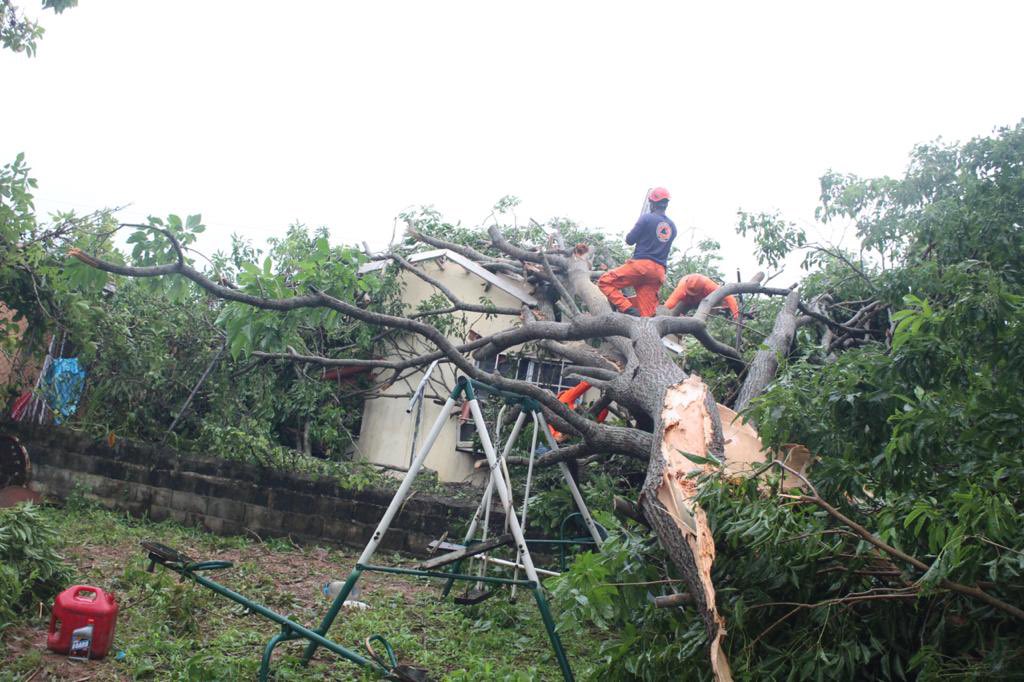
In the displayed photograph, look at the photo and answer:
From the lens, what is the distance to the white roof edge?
10453 mm

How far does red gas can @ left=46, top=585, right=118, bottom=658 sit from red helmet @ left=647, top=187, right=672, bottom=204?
6.49m

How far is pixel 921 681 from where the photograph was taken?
10.3 feet

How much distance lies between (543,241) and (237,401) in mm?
4561

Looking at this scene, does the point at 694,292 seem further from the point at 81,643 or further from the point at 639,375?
the point at 81,643

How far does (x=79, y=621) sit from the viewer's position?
5.00m

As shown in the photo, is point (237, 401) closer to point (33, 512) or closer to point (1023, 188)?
point (33, 512)

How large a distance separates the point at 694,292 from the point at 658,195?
1.13m

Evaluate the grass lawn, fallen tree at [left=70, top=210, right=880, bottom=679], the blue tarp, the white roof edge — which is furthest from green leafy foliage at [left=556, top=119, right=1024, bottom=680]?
the blue tarp

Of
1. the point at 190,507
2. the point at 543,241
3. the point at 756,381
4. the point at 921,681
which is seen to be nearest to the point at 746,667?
the point at 921,681

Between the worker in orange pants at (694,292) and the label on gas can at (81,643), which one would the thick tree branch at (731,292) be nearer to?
the worker in orange pants at (694,292)

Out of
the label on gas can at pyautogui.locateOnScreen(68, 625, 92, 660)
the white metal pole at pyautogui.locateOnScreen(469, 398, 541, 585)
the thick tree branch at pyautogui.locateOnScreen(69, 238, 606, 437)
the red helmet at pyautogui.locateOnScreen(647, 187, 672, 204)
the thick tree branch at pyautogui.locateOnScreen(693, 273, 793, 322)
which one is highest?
the red helmet at pyautogui.locateOnScreen(647, 187, 672, 204)

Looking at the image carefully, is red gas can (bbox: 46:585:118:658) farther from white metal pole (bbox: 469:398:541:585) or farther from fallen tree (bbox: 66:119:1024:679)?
white metal pole (bbox: 469:398:541:585)

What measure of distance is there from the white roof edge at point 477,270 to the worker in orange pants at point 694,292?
1.87 meters

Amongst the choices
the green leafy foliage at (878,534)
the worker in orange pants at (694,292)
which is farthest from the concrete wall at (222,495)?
the green leafy foliage at (878,534)
